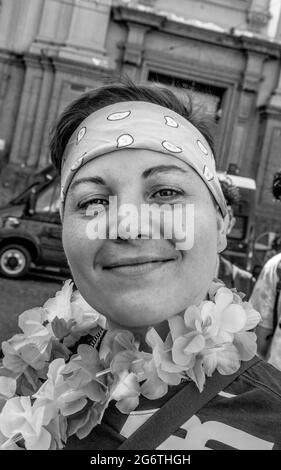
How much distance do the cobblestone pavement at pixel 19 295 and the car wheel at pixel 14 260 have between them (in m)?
0.13

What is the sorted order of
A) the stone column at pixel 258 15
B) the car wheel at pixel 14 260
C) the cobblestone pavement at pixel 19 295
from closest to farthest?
1. the cobblestone pavement at pixel 19 295
2. the car wheel at pixel 14 260
3. the stone column at pixel 258 15

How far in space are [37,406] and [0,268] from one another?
884cm

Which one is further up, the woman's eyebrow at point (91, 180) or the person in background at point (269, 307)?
the woman's eyebrow at point (91, 180)

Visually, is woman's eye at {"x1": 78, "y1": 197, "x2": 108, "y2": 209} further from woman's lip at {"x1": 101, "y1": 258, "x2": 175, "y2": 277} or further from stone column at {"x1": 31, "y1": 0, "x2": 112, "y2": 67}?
stone column at {"x1": 31, "y1": 0, "x2": 112, "y2": 67}

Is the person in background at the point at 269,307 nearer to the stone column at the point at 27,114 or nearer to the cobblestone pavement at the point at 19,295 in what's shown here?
the cobblestone pavement at the point at 19,295

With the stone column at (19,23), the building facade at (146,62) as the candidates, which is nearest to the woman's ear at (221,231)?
the building facade at (146,62)

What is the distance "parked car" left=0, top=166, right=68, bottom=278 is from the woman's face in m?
8.54

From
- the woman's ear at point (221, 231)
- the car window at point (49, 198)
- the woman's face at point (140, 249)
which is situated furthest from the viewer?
the car window at point (49, 198)

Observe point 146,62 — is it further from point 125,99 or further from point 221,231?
point 221,231

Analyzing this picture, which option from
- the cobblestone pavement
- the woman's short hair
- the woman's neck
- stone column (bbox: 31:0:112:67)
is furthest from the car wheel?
the woman's neck

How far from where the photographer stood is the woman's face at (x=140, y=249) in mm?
1428

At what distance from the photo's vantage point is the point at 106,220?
1.48 meters

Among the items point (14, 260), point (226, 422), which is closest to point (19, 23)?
point (14, 260)

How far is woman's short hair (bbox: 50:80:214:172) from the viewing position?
1.72m
